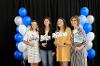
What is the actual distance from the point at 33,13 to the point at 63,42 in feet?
7.23

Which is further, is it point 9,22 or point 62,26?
point 9,22

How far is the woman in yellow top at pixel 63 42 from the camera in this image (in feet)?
20.4

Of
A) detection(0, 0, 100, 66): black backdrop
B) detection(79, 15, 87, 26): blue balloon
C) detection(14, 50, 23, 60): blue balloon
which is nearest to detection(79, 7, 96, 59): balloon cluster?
detection(79, 15, 87, 26): blue balloon

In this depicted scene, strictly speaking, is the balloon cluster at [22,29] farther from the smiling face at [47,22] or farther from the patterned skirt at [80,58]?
the patterned skirt at [80,58]

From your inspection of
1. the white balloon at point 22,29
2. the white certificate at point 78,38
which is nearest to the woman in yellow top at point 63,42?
the white certificate at point 78,38

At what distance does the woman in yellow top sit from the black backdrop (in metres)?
1.85

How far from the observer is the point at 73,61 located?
19.8 feet

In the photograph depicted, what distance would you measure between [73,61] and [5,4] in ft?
9.54

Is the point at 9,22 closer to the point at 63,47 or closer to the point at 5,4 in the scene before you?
the point at 5,4

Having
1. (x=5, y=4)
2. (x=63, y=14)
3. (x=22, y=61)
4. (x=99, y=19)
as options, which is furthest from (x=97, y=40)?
(x=5, y=4)

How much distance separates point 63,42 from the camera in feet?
20.4

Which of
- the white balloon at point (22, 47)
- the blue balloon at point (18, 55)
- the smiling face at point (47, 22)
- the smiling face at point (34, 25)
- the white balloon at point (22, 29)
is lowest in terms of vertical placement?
the blue balloon at point (18, 55)

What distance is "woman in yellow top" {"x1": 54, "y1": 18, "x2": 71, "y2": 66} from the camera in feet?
20.4

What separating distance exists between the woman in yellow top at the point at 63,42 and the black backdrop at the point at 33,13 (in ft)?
6.07
